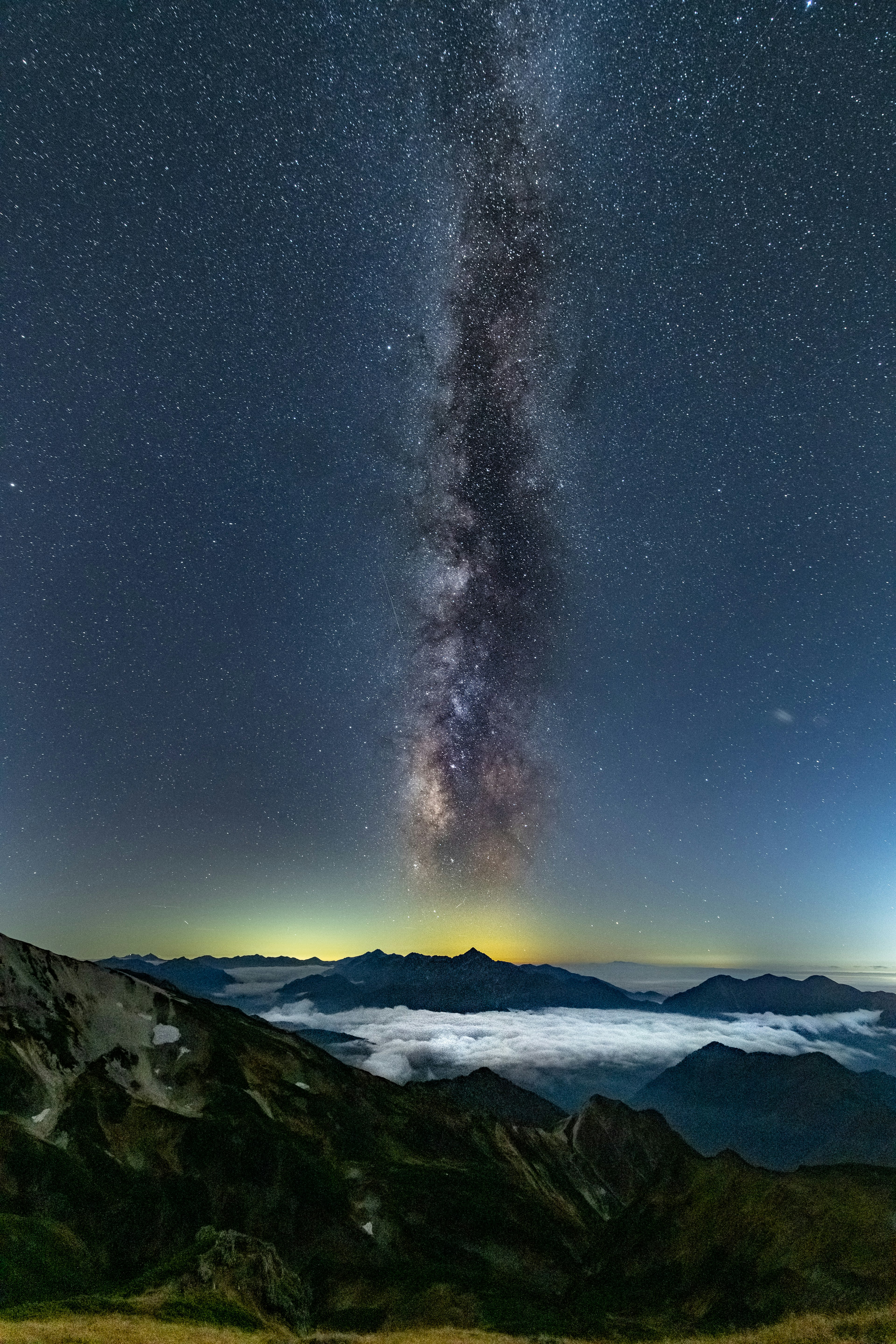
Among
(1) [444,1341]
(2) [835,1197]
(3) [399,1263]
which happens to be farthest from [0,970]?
(2) [835,1197]

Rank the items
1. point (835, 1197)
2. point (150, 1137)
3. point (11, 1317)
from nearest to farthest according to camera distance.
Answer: point (11, 1317)
point (835, 1197)
point (150, 1137)

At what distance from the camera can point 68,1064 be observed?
19012 centimetres

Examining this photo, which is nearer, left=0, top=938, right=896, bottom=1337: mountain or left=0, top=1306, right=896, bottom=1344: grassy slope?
left=0, top=1306, right=896, bottom=1344: grassy slope

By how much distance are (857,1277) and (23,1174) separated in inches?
6082

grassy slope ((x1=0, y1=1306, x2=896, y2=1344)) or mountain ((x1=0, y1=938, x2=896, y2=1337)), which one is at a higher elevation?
grassy slope ((x1=0, y1=1306, x2=896, y2=1344))

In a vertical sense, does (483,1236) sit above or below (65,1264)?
below

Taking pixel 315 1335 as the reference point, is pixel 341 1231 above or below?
below

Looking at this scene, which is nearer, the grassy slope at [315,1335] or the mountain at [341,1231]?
the grassy slope at [315,1335]

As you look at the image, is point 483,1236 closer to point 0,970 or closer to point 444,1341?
point 0,970

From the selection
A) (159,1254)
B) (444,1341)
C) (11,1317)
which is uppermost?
(11,1317)

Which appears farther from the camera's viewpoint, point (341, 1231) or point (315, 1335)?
point (341, 1231)

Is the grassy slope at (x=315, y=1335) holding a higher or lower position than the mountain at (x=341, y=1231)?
higher

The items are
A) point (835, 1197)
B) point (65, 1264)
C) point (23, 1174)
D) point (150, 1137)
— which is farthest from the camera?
point (150, 1137)

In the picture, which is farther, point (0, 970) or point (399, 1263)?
point (0, 970)
